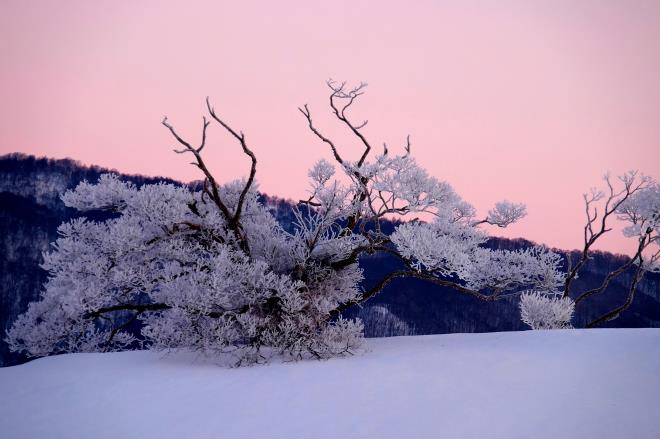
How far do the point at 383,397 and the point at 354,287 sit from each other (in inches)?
217

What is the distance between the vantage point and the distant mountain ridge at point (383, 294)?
60.2 metres

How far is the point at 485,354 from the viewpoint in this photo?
326 inches

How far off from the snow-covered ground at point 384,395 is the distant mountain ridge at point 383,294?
48.2 metres

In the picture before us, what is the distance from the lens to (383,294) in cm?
7450

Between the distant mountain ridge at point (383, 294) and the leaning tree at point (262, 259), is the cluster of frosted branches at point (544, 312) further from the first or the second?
the distant mountain ridge at point (383, 294)

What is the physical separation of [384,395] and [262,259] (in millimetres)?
5234

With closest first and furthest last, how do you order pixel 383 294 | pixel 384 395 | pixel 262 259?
1. pixel 384 395
2. pixel 262 259
3. pixel 383 294

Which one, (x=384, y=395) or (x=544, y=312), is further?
(x=544, y=312)

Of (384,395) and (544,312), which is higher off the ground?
(544,312)

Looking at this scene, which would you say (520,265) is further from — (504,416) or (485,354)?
(504,416)

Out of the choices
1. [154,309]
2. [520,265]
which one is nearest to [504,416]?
[520,265]

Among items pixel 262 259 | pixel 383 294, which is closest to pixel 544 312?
pixel 262 259

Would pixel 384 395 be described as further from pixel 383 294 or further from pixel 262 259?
pixel 383 294

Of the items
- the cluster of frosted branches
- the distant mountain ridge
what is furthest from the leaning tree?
the distant mountain ridge
